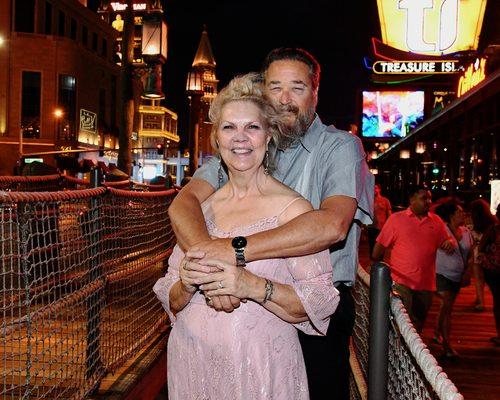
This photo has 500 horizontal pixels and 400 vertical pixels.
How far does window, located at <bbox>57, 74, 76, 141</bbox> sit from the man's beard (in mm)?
56978

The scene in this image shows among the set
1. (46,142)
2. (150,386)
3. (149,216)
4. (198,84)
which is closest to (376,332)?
(150,386)

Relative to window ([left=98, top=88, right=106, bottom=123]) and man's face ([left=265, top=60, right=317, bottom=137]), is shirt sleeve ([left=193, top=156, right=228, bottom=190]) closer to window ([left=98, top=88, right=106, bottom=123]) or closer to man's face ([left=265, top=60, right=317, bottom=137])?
man's face ([left=265, top=60, right=317, bottom=137])

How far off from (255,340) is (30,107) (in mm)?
58285

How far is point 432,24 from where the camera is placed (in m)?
22.0

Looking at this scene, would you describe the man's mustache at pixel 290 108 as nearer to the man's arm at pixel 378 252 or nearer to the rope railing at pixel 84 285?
the rope railing at pixel 84 285

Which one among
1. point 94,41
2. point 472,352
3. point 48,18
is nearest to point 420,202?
point 472,352

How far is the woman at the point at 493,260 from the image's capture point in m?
7.87

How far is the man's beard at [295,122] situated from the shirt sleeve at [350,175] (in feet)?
0.50

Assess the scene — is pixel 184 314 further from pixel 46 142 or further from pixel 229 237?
pixel 46 142

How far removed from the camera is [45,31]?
204ft

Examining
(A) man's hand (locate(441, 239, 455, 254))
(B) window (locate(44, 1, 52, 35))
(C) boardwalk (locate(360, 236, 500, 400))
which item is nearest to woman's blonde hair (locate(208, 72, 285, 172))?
(C) boardwalk (locate(360, 236, 500, 400))

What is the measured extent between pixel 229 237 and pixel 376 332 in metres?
0.74

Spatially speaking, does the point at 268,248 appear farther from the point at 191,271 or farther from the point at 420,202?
the point at 420,202

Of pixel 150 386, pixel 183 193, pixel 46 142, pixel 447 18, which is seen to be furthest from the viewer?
pixel 46 142
